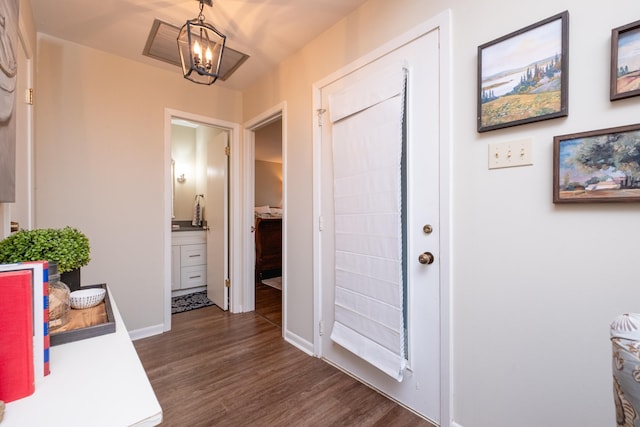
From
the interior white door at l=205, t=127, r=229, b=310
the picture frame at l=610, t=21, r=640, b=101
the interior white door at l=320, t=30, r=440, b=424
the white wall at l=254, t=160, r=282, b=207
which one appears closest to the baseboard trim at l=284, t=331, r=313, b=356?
the interior white door at l=320, t=30, r=440, b=424

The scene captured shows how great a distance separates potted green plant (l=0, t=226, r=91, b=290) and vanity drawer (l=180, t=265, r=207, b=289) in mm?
2726

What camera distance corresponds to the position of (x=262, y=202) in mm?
5926

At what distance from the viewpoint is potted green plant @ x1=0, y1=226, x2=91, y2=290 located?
96 centimetres

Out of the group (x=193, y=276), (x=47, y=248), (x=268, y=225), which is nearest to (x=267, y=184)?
(x=268, y=225)

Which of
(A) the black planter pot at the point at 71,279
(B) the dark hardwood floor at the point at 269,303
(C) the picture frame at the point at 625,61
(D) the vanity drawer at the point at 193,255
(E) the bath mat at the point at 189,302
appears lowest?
(B) the dark hardwood floor at the point at 269,303

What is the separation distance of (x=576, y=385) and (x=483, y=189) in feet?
2.75

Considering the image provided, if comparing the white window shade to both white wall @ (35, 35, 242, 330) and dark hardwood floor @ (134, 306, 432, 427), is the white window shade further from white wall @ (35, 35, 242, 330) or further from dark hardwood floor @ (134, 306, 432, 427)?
white wall @ (35, 35, 242, 330)

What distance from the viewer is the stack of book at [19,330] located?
0.56 meters

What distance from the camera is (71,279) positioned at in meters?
1.29

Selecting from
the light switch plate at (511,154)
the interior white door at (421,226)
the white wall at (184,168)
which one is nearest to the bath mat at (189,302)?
the white wall at (184,168)

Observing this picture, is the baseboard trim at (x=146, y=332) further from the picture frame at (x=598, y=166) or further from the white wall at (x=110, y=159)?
the picture frame at (x=598, y=166)

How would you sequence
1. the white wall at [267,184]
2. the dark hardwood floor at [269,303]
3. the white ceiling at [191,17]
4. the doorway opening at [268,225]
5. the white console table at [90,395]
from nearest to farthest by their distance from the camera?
1. the white console table at [90,395]
2. the white ceiling at [191,17]
3. the dark hardwood floor at [269,303]
4. the doorway opening at [268,225]
5. the white wall at [267,184]

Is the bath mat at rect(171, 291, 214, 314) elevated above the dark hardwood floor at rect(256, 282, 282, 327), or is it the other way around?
the bath mat at rect(171, 291, 214, 314)

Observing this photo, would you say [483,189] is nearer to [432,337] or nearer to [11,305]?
[432,337]
